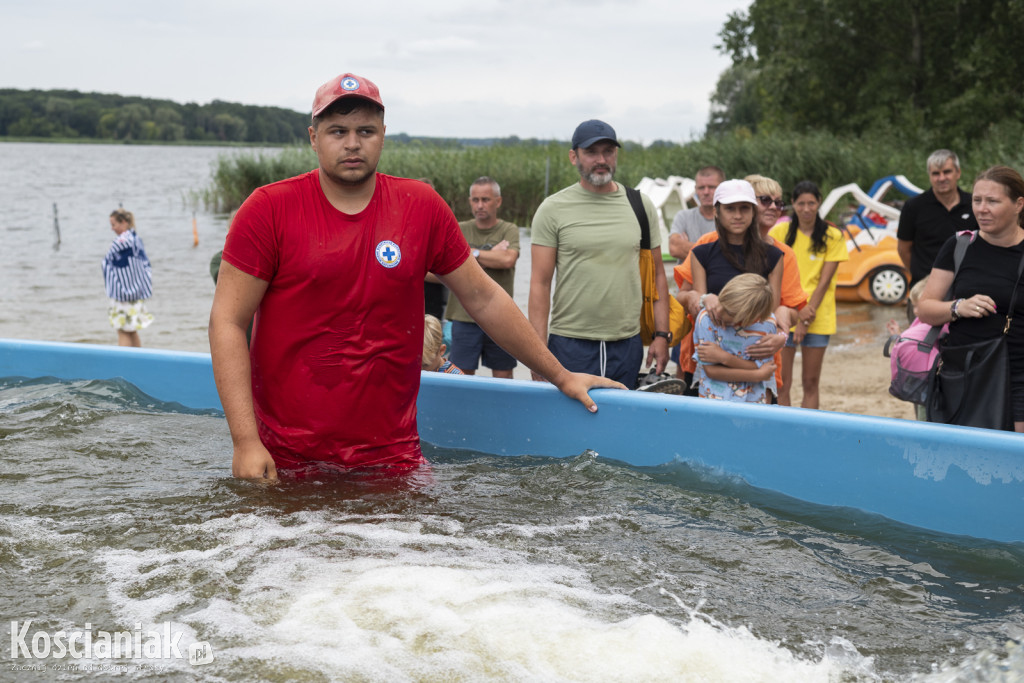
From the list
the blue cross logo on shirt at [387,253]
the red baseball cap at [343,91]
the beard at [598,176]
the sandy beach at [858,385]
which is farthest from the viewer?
the sandy beach at [858,385]

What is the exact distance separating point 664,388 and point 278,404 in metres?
1.99

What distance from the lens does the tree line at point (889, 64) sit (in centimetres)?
2564

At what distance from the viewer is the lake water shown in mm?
2467

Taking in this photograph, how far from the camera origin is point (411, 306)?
3.27 m

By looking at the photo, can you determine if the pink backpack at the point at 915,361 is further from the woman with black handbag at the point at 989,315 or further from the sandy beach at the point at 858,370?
the sandy beach at the point at 858,370

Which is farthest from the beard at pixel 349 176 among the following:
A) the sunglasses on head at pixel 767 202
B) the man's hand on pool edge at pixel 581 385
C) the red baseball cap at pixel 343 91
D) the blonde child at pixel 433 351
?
the sunglasses on head at pixel 767 202

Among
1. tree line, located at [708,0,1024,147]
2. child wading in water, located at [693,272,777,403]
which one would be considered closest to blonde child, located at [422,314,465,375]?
child wading in water, located at [693,272,777,403]

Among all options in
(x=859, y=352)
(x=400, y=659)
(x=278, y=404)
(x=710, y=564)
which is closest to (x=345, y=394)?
(x=278, y=404)

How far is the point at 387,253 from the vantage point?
312 centimetres

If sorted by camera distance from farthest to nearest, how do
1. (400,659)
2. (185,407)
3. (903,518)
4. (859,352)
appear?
(859,352)
(185,407)
(903,518)
(400,659)

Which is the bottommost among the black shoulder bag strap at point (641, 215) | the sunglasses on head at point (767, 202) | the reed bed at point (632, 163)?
the black shoulder bag strap at point (641, 215)

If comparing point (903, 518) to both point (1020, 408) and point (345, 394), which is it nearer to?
point (1020, 408)

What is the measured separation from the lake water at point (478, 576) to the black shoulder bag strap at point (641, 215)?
1.41 meters

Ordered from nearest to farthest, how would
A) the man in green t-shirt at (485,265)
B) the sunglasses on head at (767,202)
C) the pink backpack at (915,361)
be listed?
the pink backpack at (915,361)
the sunglasses on head at (767,202)
the man in green t-shirt at (485,265)
